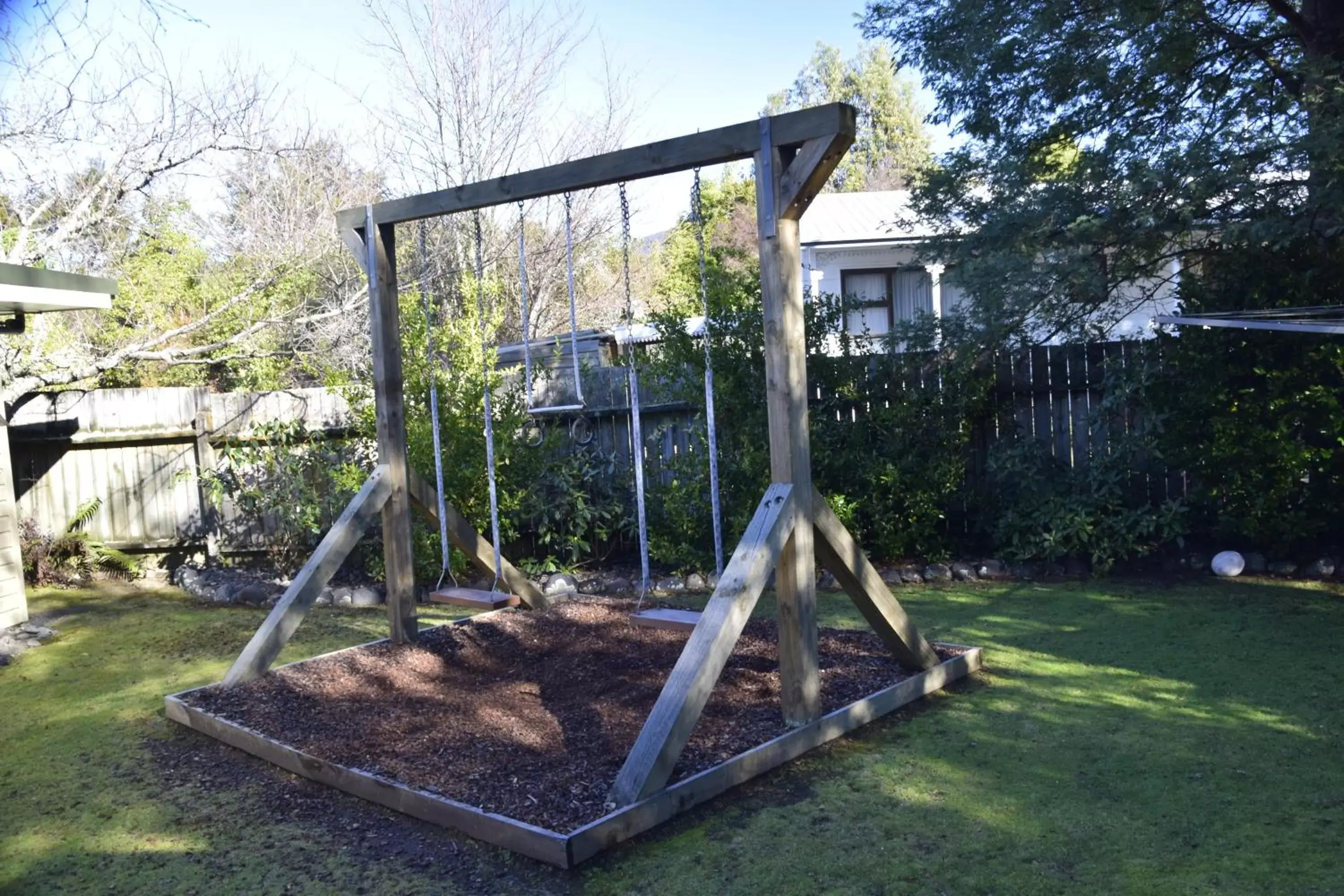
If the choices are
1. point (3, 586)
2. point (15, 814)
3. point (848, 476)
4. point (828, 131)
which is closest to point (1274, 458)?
point (848, 476)

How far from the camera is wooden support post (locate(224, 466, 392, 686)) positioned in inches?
217

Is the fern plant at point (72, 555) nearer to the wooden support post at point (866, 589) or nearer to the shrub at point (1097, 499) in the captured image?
the wooden support post at point (866, 589)

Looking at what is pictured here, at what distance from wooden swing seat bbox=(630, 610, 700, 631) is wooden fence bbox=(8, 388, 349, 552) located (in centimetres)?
557

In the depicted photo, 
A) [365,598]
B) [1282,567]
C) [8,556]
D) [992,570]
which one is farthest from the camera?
[365,598]

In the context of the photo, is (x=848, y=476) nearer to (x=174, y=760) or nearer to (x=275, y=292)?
(x=174, y=760)

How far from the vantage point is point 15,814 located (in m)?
4.28

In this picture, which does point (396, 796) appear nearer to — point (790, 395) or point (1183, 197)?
point (790, 395)

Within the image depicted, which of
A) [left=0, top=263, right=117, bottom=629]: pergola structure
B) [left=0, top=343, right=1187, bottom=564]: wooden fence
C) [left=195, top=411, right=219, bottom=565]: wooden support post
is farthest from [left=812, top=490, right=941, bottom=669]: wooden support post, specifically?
[left=195, top=411, right=219, bottom=565]: wooden support post

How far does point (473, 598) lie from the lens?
18.7 feet

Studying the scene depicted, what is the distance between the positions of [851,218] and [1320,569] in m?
12.8

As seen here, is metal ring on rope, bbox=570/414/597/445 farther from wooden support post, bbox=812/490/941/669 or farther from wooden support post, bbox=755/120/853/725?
wooden support post, bbox=755/120/853/725

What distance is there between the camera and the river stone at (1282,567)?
7.59 meters

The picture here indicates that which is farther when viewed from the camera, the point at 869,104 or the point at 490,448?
the point at 869,104

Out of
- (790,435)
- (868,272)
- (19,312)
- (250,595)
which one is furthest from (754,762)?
(868,272)
